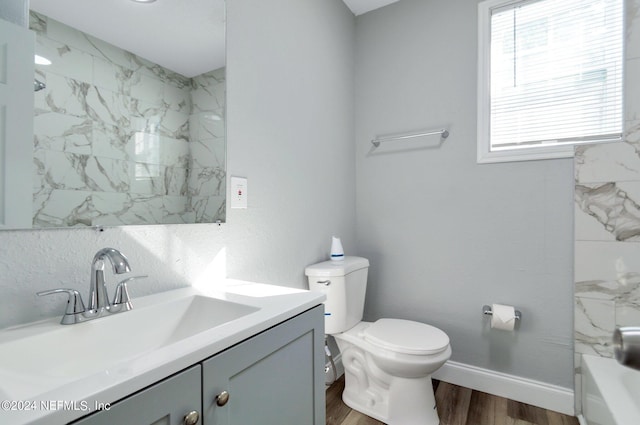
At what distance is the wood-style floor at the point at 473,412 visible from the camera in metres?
1.62

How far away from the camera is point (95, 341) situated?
2.59 feet

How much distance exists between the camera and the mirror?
834mm

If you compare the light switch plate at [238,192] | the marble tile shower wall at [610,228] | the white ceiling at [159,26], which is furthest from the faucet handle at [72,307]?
the marble tile shower wall at [610,228]

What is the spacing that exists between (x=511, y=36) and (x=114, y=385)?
7.81 feet

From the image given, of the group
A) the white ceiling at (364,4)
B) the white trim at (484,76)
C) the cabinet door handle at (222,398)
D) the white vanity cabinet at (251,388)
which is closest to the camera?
the white vanity cabinet at (251,388)

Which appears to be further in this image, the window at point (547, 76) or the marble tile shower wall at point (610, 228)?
the window at point (547, 76)

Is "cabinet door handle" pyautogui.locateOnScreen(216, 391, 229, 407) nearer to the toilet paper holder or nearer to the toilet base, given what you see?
the toilet base

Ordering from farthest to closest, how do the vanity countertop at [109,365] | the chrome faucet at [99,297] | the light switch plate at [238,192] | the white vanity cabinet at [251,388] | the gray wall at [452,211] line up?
1. the gray wall at [452,211]
2. the light switch plate at [238,192]
3. the chrome faucet at [99,297]
4. the white vanity cabinet at [251,388]
5. the vanity countertop at [109,365]

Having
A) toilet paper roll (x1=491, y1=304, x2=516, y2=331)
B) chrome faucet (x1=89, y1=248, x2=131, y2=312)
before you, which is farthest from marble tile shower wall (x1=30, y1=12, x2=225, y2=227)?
toilet paper roll (x1=491, y1=304, x2=516, y2=331)

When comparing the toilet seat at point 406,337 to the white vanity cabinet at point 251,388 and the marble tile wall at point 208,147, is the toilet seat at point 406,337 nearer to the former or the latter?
the white vanity cabinet at point 251,388

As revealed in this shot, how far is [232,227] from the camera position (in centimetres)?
133

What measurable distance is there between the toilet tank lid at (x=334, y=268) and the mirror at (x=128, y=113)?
638mm

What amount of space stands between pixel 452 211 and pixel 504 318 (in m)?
0.66

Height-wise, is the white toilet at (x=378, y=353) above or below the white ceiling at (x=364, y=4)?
below
